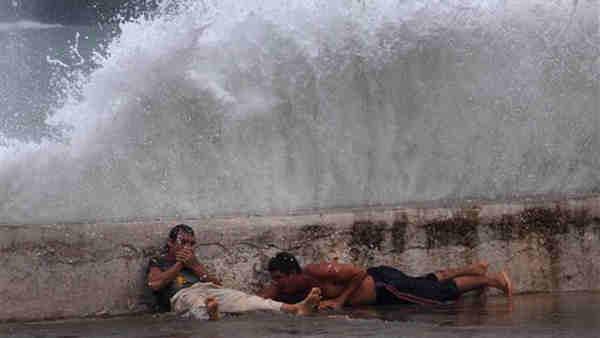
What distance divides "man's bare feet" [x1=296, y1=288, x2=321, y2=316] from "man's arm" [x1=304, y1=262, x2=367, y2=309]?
413 millimetres

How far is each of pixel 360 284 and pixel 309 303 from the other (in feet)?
2.10

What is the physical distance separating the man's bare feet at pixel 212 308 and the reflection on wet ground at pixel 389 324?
7 centimetres

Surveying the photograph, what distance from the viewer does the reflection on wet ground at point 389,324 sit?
5.30 m

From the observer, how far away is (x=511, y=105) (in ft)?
29.0

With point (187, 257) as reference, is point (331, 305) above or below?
below

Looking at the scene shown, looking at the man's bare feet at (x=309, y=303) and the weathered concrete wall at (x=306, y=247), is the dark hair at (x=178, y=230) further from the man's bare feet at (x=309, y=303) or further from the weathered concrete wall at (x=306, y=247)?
the man's bare feet at (x=309, y=303)

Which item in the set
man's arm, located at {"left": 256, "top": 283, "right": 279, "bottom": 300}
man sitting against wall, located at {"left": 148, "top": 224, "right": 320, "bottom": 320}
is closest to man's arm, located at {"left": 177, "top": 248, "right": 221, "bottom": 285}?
man sitting against wall, located at {"left": 148, "top": 224, "right": 320, "bottom": 320}

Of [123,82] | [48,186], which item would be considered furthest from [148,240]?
[123,82]

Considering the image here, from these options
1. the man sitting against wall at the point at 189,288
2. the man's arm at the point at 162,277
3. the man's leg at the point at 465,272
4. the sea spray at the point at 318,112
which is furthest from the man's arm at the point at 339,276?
the sea spray at the point at 318,112

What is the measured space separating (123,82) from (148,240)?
71.4 inches

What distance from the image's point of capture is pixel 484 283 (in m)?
7.00

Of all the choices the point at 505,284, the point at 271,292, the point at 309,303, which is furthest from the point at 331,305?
the point at 505,284

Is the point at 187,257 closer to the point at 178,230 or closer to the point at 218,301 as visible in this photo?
the point at 178,230

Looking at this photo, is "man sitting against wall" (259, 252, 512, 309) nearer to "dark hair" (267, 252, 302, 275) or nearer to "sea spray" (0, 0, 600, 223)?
"dark hair" (267, 252, 302, 275)
